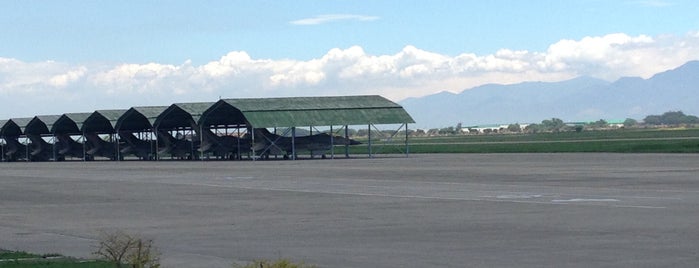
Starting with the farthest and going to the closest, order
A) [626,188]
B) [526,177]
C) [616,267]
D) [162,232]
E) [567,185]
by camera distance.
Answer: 1. [526,177]
2. [567,185]
3. [626,188]
4. [162,232]
5. [616,267]

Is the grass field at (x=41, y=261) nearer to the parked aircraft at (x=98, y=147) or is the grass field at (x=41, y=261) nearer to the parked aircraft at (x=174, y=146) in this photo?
the parked aircraft at (x=174, y=146)

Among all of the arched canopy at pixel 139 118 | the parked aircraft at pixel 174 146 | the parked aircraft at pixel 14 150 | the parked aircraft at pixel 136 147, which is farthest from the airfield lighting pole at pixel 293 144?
the parked aircraft at pixel 14 150

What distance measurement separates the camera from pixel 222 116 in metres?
92.4

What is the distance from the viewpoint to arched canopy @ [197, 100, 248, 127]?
287ft

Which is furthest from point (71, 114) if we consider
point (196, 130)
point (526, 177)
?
point (526, 177)

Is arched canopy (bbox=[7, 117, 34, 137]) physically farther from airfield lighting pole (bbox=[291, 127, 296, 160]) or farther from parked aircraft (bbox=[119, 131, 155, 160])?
airfield lighting pole (bbox=[291, 127, 296, 160])

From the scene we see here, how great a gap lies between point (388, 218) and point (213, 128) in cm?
6967

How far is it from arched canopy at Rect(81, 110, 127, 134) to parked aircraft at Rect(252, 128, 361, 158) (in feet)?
58.2

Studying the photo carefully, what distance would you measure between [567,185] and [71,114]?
76276mm

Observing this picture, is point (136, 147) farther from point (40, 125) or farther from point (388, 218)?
point (388, 218)

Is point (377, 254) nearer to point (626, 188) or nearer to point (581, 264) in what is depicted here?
point (581, 264)

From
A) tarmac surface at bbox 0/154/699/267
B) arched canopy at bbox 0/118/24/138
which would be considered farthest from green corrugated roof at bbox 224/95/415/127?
arched canopy at bbox 0/118/24/138

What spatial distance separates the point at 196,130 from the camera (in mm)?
93750

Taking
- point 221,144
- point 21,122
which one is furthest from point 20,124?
point 221,144
